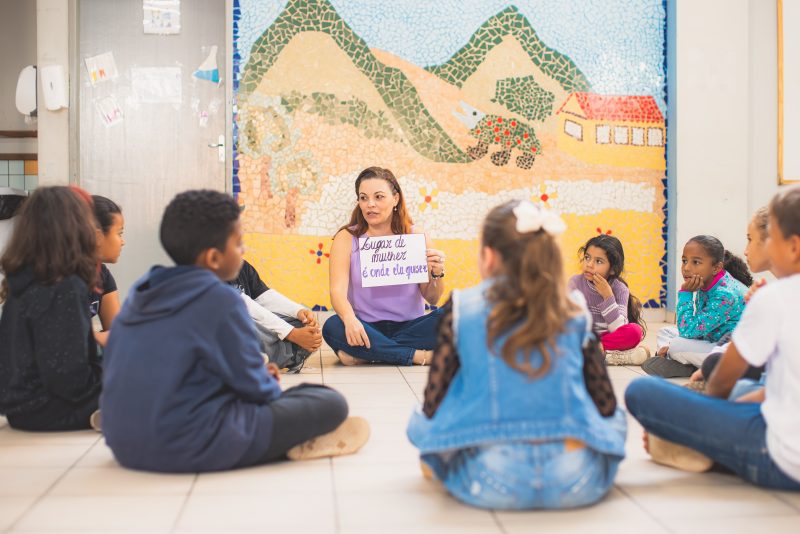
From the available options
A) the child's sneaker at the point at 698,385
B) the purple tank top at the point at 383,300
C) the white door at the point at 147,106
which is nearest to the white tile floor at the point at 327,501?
the child's sneaker at the point at 698,385

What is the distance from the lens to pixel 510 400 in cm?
170

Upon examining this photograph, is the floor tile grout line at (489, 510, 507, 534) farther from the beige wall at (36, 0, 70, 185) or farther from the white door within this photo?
the beige wall at (36, 0, 70, 185)

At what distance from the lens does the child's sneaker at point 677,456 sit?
2.04m

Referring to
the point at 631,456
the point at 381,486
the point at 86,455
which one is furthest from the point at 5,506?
the point at 631,456

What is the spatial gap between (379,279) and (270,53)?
2.05m

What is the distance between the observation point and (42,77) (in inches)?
202

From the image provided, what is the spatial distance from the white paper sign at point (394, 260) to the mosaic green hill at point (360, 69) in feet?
5.12

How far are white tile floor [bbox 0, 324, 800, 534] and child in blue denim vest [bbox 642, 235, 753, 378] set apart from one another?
4.15 feet

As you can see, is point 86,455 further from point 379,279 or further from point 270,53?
point 270,53

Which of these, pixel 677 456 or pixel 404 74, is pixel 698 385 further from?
pixel 404 74

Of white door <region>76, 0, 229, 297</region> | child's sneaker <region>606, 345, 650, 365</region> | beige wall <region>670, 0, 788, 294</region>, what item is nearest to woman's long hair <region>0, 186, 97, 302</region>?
child's sneaker <region>606, 345, 650, 365</region>

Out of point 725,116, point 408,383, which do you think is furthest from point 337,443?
point 725,116

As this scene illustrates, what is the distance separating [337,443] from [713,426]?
3.08ft

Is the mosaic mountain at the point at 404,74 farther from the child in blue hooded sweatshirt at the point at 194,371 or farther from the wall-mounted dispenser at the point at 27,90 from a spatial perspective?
the child in blue hooded sweatshirt at the point at 194,371
